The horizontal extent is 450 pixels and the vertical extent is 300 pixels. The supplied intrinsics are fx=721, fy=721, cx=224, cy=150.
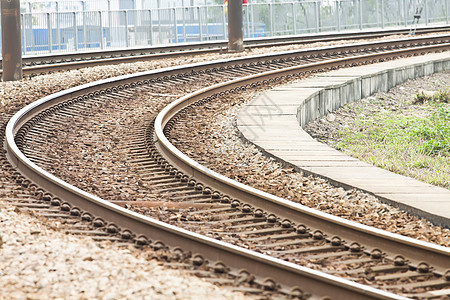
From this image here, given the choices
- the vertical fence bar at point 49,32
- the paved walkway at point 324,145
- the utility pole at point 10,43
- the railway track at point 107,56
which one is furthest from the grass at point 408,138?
the vertical fence bar at point 49,32

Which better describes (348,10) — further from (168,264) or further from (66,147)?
(168,264)

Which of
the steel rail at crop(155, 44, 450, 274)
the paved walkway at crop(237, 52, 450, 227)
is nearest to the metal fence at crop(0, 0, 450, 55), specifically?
the paved walkway at crop(237, 52, 450, 227)

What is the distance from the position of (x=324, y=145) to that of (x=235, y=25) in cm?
1143

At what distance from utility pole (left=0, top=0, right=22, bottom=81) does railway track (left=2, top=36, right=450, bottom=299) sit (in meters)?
3.80

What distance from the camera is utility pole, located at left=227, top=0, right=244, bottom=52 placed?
19.6 meters

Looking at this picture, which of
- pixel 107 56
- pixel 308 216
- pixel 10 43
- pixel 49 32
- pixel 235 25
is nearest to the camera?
pixel 308 216

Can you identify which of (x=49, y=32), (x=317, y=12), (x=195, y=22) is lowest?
(x=49, y=32)

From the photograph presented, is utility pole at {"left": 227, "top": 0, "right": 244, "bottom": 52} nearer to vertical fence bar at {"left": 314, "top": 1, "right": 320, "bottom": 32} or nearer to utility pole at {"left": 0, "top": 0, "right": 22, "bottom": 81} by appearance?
utility pole at {"left": 0, "top": 0, "right": 22, "bottom": 81}

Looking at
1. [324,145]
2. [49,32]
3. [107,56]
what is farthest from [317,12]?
[324,145]

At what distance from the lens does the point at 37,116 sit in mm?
10656

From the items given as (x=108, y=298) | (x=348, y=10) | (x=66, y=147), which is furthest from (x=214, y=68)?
(x=348, y=10)

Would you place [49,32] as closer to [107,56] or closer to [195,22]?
[107,56]

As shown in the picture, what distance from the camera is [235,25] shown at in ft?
65.2

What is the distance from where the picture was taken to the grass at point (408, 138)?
354 inches
